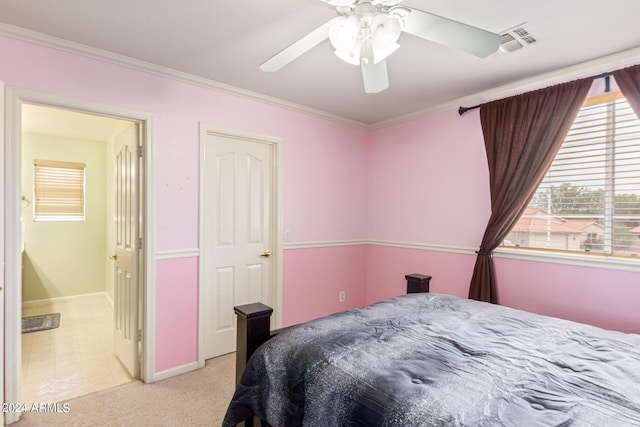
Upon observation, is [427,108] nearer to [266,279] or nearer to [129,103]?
[266,279]

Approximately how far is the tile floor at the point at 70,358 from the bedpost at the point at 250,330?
1.56 m

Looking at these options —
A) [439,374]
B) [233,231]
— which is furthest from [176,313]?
[439,374]

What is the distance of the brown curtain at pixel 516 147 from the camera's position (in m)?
2.45

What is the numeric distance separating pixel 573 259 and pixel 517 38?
1659mm

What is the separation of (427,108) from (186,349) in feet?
10.7

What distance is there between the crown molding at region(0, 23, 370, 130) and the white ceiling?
30 mm

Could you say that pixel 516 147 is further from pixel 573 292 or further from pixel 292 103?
pixel 292 103

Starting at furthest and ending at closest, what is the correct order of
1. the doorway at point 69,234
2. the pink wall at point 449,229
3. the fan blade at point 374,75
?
the doorway at point 69,234 < the pink wall at point 449,229 < the fan blade at point 374,75

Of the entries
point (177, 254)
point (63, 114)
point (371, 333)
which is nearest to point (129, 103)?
point (177, 254)

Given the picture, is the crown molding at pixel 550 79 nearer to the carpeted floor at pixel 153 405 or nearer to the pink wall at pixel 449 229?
the pink wall at pixel 449 229

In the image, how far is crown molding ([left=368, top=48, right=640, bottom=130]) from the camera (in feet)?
7.32

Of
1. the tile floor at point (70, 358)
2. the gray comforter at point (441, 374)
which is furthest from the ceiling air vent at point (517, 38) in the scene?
the tile floor at point (70, 358)

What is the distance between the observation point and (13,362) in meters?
2.02

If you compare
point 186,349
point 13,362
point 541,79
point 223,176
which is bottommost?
point 186,349
